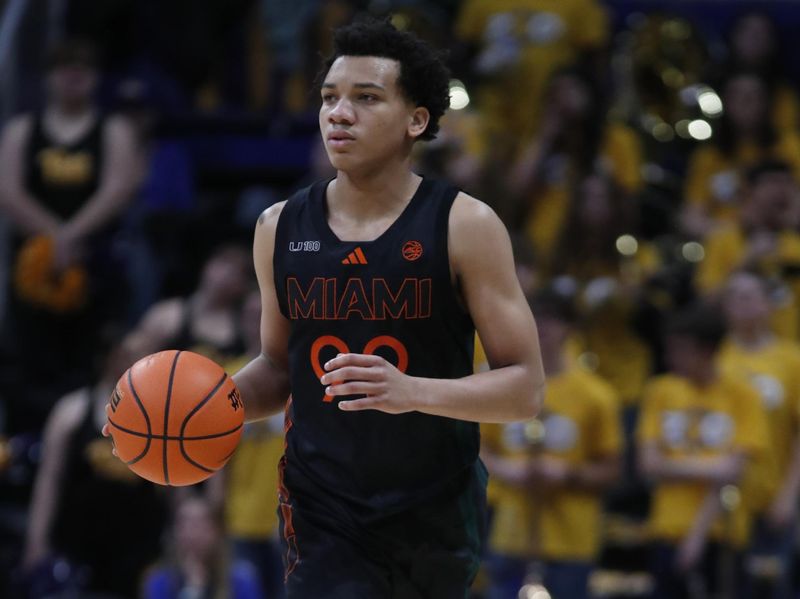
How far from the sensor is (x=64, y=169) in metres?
8.85

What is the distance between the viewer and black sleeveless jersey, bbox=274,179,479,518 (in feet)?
13.3

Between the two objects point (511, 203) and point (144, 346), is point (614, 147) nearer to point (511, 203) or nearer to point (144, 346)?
point (511, 203)

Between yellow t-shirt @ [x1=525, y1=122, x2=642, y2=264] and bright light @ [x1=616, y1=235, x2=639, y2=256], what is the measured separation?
1.09 ft

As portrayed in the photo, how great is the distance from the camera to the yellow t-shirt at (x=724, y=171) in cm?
929

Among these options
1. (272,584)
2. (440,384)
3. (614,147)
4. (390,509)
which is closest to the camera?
(440,384)

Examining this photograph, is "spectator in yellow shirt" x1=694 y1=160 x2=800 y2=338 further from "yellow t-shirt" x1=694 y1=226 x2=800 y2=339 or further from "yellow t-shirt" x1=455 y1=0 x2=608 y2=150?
"yellow t-shirt" x1=455 y1=0 x2=608 y2=150

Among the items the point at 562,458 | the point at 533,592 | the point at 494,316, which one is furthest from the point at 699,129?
the point at 494,316

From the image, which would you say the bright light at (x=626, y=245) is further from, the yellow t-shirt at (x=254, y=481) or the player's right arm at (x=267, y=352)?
the player's right arm at (x=267, y=352)

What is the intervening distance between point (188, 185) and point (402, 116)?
5.70m

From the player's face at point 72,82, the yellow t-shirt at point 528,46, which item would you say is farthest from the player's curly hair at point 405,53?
the yellow t-shirt at point 528,46

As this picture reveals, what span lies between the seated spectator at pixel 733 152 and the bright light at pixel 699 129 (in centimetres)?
51

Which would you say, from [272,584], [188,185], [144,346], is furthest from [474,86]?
[272,584]

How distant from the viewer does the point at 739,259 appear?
8578 millimetres

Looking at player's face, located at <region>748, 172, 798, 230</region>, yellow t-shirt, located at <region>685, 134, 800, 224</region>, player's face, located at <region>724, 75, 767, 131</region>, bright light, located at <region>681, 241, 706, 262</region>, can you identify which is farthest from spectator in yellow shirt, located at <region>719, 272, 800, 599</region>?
player's face, located at <region>724, 75, 767, 131</region>
